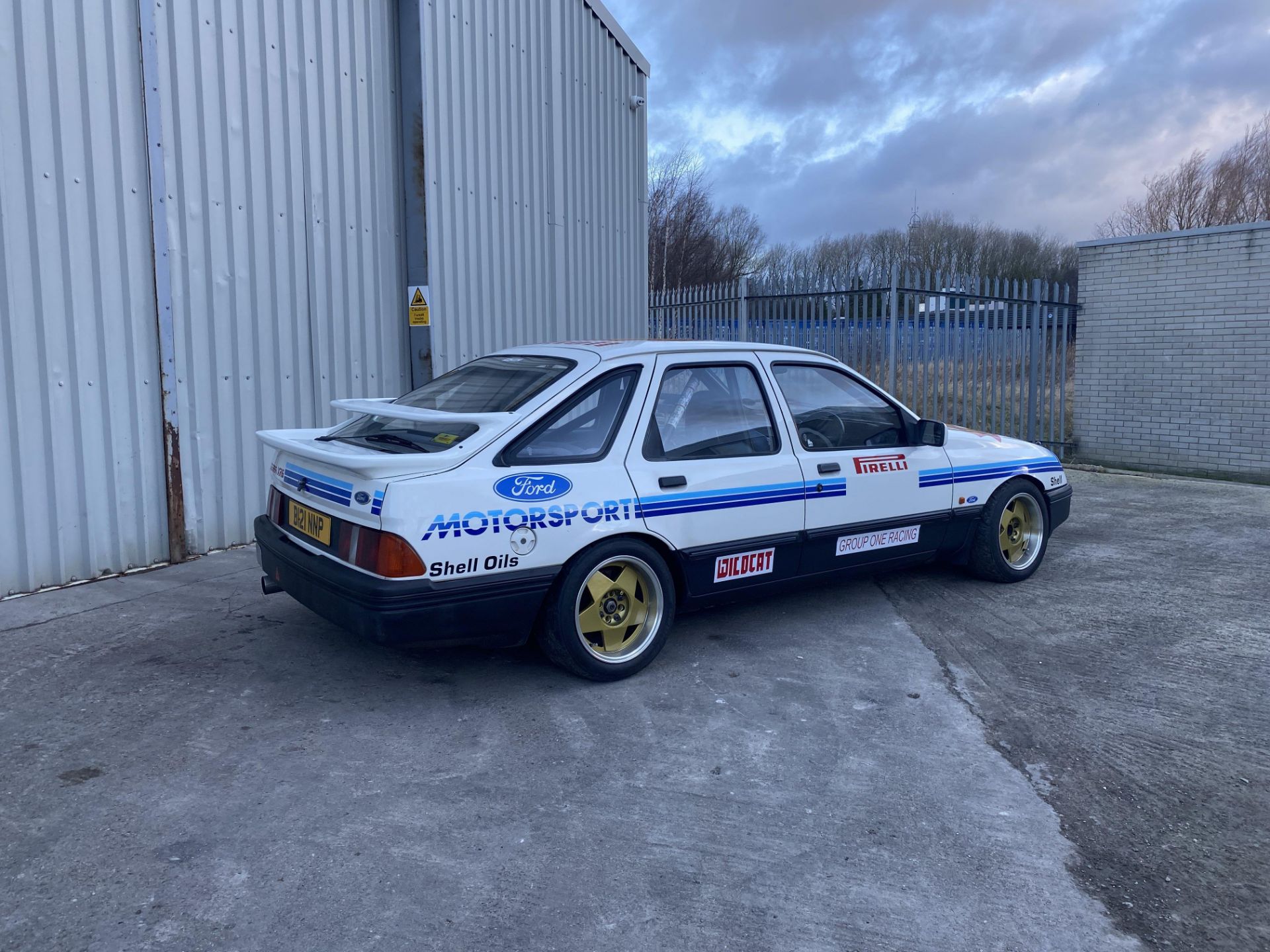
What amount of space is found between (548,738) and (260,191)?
4929 mm

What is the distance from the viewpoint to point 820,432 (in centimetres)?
511

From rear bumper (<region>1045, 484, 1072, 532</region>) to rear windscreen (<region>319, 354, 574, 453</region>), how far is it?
11.7 ft

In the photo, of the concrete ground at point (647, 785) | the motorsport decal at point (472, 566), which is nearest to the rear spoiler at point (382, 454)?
the motorsport decal at point (472, 566)

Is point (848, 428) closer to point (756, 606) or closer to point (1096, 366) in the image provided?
point (756, 606)

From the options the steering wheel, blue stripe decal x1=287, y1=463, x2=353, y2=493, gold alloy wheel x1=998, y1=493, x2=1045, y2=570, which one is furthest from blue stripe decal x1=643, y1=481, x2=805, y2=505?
gold alloy wheel x1=998, y1=493, x2=1045, y2=570

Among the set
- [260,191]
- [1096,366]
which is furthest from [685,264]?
[260,191]

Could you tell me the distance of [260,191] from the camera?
6.84 meters

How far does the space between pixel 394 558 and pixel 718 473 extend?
1.63 m

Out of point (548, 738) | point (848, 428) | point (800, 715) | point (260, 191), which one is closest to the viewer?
point (548, 738)

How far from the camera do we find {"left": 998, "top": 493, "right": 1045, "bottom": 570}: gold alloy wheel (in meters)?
6.08

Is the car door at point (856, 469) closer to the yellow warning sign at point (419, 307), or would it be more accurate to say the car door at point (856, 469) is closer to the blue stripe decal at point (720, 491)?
the blue stripe decal at point (720, 491)

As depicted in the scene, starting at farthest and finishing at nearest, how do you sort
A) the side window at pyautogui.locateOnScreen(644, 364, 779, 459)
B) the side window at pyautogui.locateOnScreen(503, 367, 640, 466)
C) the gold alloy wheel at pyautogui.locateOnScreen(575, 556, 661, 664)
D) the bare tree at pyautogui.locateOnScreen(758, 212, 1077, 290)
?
the bare tree at pyautogui.locateOnScreen(758, 212, 1077, 290)
the side window at pyautogui.locateOnScreen(644, 364, 779, 459)
the gold alloy wheel at pyautogui.locateOnScreen(575, 556, 661, 664)
the side window at pyautogui.locateOnScreen(503, 367, 640, 466)

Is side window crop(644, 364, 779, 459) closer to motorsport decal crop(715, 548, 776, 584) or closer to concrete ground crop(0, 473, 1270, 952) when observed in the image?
motorsport decal crop(715, 548, 776, 584)

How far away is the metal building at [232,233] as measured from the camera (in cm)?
552
